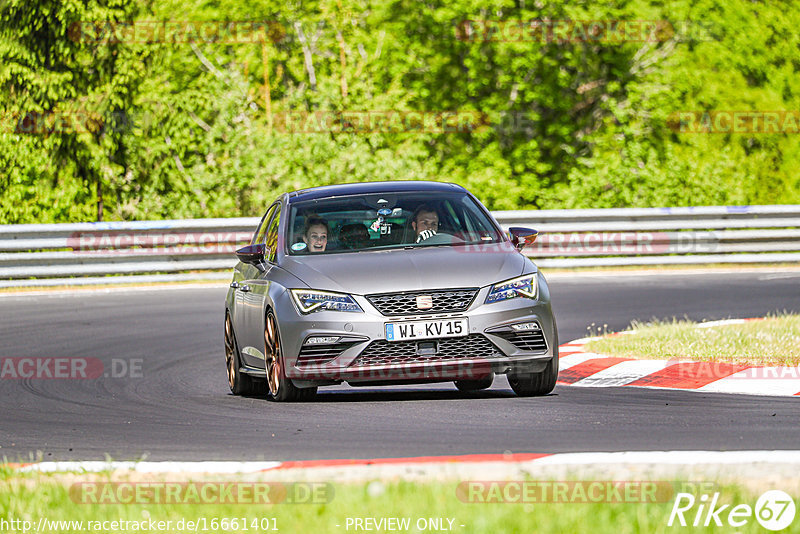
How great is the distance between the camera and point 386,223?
35.3 feet

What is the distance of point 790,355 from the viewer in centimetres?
1196

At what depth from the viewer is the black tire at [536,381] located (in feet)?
33.3

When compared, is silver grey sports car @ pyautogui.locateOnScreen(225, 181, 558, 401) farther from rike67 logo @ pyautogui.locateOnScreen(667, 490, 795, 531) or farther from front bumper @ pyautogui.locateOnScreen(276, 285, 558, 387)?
rike67 logo @ pyautogui.locateOnScreen(667, 490, 795, 531)

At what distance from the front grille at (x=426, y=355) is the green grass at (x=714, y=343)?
9.98 feet

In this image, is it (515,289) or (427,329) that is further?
(515,289)

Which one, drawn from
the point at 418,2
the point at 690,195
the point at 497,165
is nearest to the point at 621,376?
the point at 690,195

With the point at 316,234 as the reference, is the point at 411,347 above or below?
below

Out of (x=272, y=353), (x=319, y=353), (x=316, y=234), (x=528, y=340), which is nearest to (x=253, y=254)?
(x=316, y=234)

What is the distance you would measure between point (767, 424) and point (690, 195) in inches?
754

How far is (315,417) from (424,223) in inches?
76.3

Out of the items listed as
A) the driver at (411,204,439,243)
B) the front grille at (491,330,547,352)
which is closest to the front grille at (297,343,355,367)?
the front grille at (491,330,547,352)

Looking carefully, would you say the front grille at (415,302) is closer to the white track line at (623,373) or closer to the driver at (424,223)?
the driver at (424,223)

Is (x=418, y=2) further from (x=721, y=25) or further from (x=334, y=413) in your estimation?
(x=334, y=413)

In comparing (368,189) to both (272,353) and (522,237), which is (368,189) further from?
(272,353)
